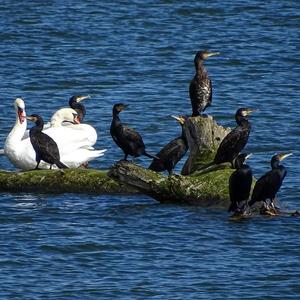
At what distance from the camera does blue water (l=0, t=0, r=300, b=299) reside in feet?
55.5

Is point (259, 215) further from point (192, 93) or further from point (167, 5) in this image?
point (167, 5)

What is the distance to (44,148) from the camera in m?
20.8

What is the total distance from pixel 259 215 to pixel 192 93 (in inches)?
115

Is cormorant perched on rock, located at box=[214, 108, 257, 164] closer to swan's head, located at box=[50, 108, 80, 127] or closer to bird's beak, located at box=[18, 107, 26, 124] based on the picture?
bird's beak, located at box=[18, 107, 26, 124]

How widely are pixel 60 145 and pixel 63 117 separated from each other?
1229 mm

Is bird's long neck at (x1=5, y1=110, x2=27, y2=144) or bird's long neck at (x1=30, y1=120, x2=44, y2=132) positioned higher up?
bird's long neck at (x1=30, y1=120, x2=44, y2=132)

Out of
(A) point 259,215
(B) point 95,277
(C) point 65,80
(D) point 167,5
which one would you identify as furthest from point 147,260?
(D) point 167,5

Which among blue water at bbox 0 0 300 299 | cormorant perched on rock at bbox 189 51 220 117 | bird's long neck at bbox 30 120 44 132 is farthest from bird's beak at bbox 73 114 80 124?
cormorant perched on rock at bbox 189 51 220 117

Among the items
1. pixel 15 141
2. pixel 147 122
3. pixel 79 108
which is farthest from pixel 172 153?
pixel 147 122

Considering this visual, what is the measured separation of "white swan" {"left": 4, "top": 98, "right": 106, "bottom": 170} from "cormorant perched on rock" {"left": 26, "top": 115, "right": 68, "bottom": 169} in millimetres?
417

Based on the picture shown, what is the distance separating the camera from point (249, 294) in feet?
53.5

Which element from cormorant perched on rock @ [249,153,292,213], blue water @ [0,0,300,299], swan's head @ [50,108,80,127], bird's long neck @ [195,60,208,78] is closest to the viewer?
blue water @ [0,0,300,299]

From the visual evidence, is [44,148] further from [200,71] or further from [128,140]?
[200,71]

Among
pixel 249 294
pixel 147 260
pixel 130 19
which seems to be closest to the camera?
pixel 249 294
